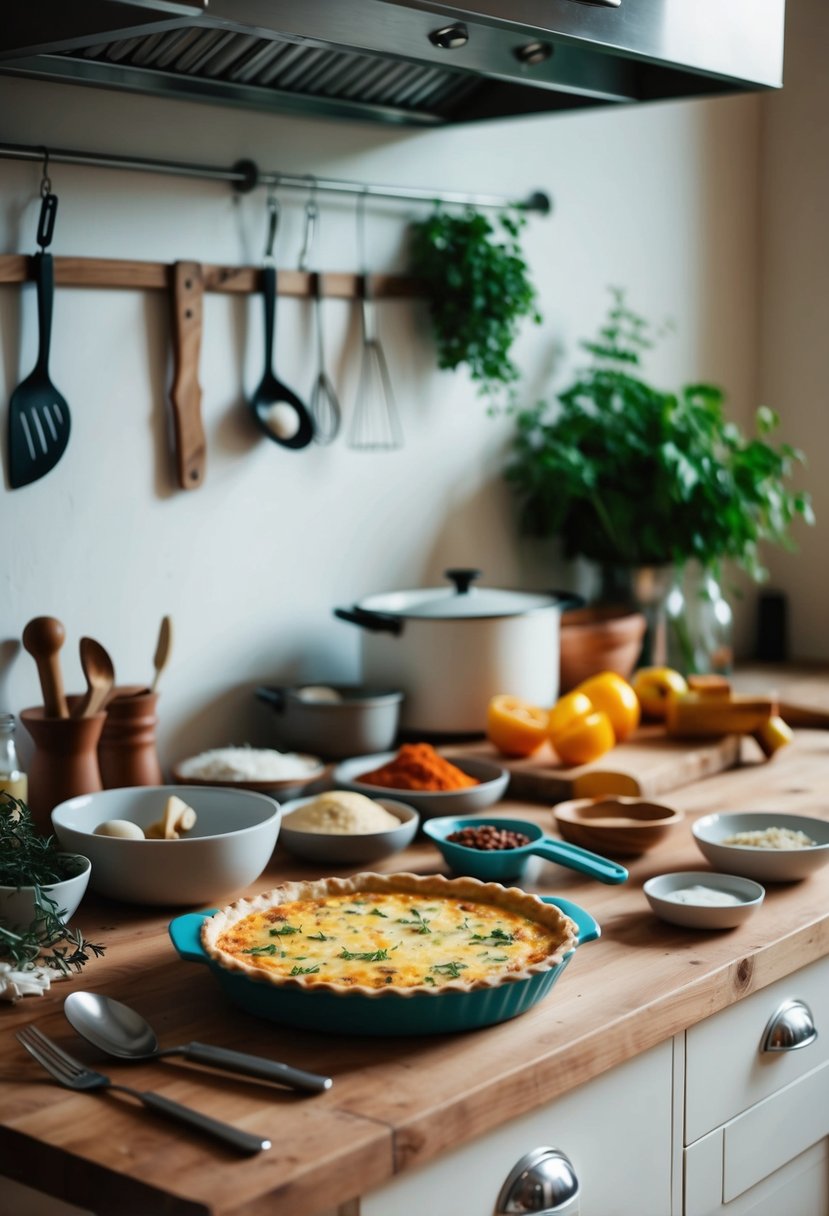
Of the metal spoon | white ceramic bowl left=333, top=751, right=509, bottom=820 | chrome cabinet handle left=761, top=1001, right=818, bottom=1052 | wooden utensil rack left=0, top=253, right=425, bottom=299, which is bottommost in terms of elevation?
chrome cabinet handle left=761, top=1001, right=818, bottom=1052

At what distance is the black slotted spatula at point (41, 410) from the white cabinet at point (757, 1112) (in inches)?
37.0

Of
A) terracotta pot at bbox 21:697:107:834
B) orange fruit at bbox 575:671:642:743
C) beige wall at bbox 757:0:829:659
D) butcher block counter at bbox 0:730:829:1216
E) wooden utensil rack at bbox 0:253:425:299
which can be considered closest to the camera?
butcher block counter at bbox 0:730:829:1216

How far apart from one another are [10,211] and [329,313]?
52 cm

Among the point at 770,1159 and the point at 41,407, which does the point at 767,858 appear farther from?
the point at 41,407

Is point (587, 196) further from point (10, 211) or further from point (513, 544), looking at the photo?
point (10, 211)

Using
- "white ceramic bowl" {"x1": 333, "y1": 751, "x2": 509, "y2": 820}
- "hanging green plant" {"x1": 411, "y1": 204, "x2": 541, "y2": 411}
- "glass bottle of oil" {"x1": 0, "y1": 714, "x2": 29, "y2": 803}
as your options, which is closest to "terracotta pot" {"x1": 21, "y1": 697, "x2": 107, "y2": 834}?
"glass bottle of oil" {"x1": 0, "y1": 714, "x2": 29, "y2": 803}

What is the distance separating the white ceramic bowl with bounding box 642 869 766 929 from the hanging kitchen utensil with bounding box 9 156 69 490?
0.82m

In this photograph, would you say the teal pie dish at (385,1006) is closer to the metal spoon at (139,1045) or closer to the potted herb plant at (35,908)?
the metal spoon at (139,1045)

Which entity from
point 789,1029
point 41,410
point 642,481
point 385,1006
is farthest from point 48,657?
point 642,481

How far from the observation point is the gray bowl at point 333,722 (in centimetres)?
181

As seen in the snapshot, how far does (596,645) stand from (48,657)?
944 mm

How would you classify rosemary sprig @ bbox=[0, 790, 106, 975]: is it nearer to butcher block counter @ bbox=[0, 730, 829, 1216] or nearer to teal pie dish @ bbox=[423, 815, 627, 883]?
butcher block counter @ bbox=[0, 730, 829, 1216]

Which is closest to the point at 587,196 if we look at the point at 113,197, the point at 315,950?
the point at 113,197

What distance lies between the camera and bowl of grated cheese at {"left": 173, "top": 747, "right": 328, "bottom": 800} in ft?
5.41
